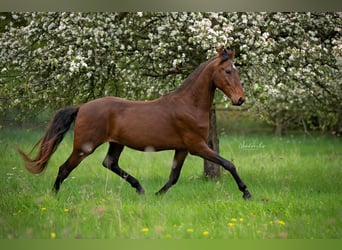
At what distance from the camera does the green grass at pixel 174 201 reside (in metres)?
5.95

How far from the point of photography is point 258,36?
749cm

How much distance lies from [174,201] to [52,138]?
1702 millimetres

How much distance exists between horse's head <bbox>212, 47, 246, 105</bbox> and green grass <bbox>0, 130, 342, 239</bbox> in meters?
1.19

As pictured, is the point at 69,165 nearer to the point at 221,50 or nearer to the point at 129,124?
the point at 129,124

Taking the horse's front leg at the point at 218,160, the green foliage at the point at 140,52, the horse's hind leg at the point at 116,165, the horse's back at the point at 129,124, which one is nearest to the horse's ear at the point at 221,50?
the green foliage at the point at 140,52

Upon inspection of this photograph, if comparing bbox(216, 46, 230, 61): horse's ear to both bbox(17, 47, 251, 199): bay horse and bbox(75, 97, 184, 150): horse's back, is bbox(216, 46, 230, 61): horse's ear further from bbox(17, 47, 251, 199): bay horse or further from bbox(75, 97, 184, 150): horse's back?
bbox(75, 97, 184, 150): horse's back

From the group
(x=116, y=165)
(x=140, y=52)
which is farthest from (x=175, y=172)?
(x=140, y=52)

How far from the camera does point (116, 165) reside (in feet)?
24.9

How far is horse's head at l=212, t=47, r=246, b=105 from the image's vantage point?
6945 millimetres

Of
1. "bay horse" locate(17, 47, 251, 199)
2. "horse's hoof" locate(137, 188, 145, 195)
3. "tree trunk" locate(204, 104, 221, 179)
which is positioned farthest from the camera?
"tree trunk" locate(204, 104, 221, 179)

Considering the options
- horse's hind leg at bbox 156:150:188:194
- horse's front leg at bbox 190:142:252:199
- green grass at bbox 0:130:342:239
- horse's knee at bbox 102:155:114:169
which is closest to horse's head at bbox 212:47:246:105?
horse's front leg at bbox 190:142:252:199

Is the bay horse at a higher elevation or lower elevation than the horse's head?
lower

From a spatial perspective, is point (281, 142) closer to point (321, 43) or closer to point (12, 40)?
point (321, 43)

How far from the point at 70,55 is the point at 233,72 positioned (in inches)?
86.3
